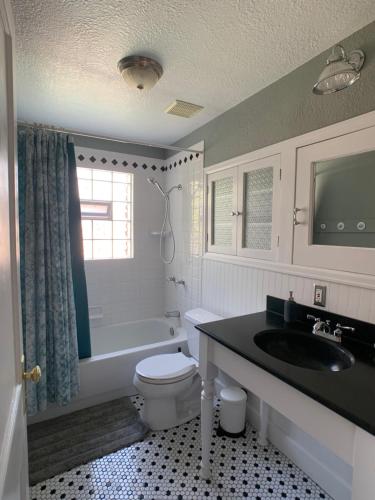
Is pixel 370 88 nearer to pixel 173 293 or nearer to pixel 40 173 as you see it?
pixel 40 173

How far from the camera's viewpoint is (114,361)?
2.27 metres

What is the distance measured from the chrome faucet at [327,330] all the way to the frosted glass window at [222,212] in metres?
0.98

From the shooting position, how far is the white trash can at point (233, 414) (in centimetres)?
189

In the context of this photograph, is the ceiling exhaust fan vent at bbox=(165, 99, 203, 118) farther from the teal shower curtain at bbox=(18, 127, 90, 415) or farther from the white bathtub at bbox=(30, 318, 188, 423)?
the white bathtub at bbox=(30, 318, 188, 423)

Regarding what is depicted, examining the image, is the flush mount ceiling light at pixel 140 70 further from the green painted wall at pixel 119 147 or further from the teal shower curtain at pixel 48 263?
the green painted wall at pixel 119 147

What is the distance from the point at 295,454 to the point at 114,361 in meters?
1.43

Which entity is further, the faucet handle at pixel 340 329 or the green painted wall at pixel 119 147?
the green painted wall at pixel 119 147

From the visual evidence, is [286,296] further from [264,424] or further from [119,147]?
[119,147]

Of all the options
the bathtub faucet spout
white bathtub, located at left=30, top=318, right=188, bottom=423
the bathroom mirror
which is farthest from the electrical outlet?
the bathtub faucet spout

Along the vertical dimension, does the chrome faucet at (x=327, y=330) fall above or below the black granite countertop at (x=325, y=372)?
above

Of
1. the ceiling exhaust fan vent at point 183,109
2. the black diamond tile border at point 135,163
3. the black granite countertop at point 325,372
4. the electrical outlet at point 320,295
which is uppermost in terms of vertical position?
the ceiling exhaust fan vent at point 183,109

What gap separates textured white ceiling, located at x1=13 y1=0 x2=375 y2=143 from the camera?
1.20m

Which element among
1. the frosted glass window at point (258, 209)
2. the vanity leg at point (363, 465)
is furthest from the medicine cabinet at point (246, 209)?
the vanity leg at point (363, 465)

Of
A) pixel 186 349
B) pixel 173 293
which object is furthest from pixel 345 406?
pixel 173 293
